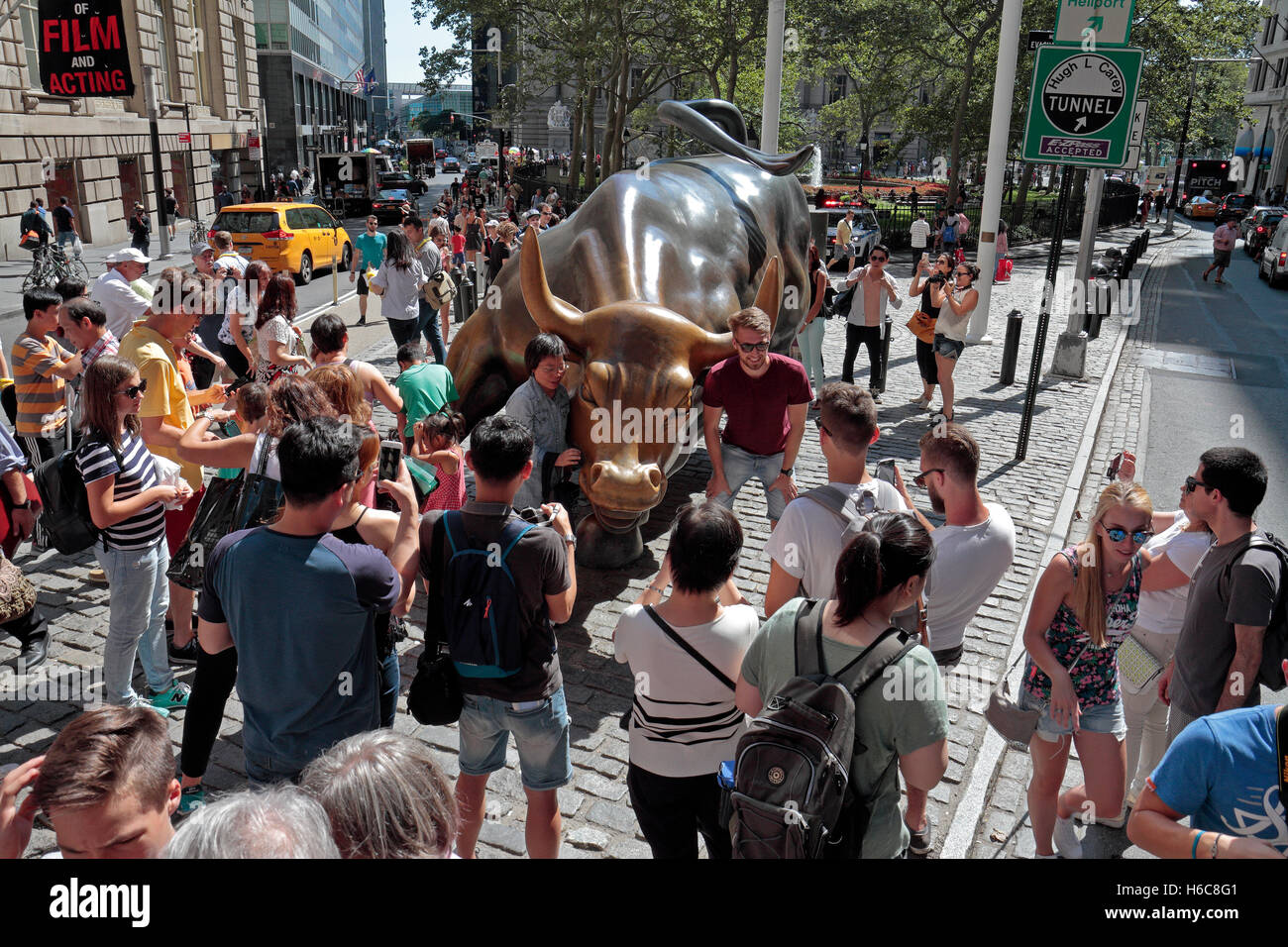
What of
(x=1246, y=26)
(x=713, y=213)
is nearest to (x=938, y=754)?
(x=713, y=213)

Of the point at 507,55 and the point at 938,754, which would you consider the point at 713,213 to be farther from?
the point at 507,55

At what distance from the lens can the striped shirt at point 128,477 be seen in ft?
15.5

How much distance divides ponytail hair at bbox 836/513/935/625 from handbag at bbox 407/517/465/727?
156 centimetres

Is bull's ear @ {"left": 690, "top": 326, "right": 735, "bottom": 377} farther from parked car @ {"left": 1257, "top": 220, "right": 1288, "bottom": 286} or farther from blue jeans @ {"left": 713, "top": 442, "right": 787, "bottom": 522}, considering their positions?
parked car @ {"left": 1257, "top": 220, "right": 1288, "bottom": 286}

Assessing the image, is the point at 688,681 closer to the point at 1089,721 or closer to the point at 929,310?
the point at 1089,721

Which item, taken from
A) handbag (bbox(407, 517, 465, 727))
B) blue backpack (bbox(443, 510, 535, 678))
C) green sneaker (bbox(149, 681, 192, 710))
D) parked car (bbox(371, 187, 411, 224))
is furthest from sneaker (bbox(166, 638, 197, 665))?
parked car (bbox(371, 187, 411, 224))

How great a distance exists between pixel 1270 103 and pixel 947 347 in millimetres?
85811

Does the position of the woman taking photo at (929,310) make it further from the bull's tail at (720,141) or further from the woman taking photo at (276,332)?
the woman taking photo at (276,332)

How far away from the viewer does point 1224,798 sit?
2523 millimetres

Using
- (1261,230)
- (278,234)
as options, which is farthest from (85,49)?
(1261,230)

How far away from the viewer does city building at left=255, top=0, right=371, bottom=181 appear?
6869 cm

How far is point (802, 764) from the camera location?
2.77 metres

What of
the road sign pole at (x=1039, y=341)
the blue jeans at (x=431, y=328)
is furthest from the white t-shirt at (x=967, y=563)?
the blue jeans at (x=431, y=328)
